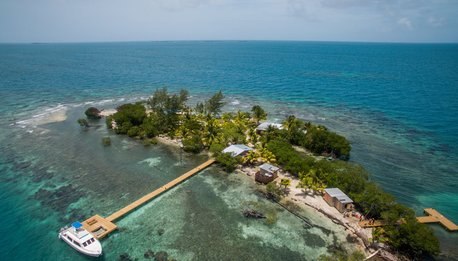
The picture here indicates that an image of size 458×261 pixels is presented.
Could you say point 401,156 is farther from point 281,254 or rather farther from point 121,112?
point 121,112

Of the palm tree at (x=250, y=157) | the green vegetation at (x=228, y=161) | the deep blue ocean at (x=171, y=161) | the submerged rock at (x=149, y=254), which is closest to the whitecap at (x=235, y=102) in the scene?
the deep blue ocean at (x=171, y=161)

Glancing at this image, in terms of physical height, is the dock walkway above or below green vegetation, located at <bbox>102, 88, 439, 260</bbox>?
below

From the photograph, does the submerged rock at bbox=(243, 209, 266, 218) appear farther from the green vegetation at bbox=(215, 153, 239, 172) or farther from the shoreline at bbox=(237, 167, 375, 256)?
the green vegetation at bbox=(215, 153, 239, 172)

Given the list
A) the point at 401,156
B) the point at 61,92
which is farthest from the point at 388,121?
the point at 61,92

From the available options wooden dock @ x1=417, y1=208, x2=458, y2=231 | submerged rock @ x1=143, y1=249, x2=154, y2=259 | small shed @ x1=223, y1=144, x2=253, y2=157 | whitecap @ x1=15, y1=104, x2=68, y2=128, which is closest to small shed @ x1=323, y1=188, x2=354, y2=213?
wooden dock @ x1=417, y1=208, x2=458, y2=231

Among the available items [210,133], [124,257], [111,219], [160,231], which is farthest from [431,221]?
[111,219]
